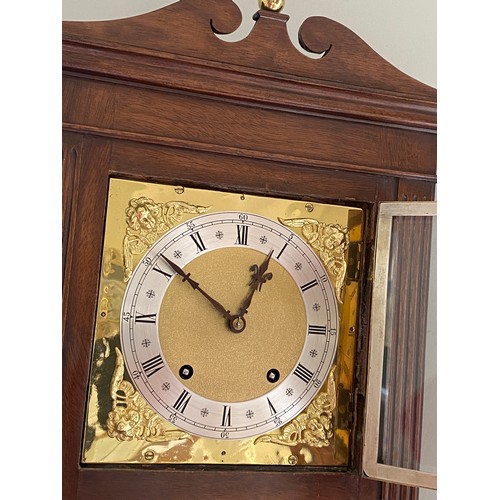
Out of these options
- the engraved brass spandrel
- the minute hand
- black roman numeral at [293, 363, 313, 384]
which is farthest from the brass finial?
black roman numeral at [293, 363, 313, 384]

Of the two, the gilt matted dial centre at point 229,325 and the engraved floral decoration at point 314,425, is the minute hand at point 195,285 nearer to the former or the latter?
the gilt matted dial centre at point 229,325

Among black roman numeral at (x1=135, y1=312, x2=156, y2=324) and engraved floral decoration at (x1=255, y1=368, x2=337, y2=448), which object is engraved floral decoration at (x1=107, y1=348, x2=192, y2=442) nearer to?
black roman numeral at (x1=135, y1=312, x2=156, y2=324)

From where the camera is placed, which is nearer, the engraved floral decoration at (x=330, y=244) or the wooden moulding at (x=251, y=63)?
the wooden moulding at (x=251, y=63)

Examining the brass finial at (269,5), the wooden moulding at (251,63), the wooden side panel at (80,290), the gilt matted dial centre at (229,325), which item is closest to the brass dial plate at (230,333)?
the gilt matted dial centre at (229,325)

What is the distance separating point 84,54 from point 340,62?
38 centimetres

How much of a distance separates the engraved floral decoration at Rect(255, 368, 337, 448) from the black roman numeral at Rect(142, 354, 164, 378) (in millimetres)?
192

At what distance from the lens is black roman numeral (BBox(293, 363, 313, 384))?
1087mm

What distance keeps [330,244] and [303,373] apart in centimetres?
20

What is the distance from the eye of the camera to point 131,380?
999 mm

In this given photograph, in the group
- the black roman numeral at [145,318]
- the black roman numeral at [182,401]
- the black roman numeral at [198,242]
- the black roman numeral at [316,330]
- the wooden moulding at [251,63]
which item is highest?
the wooden moulding at [251,63]

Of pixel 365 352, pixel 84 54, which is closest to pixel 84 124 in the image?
pixel 84 54

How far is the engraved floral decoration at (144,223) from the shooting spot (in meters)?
1.01

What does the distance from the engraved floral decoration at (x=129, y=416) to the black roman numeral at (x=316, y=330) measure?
0.83 ft

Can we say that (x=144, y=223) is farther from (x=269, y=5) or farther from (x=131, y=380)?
(x=269, y=5)
